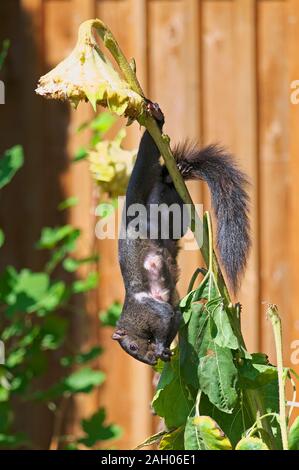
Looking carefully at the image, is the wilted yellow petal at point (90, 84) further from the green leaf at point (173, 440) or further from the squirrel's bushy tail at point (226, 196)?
the green leaf at point (173, 440)

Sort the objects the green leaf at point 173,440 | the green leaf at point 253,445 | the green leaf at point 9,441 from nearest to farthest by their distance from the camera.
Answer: the green leaf at point 253,445, the green leaf at point 173,440, the green leaf at point 9,441

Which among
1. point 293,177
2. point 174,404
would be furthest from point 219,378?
point 293,177

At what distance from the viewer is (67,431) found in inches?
117

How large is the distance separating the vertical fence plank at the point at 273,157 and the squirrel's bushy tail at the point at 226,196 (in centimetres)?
139

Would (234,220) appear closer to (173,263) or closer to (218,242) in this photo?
(218,242)

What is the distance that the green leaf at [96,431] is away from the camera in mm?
2574

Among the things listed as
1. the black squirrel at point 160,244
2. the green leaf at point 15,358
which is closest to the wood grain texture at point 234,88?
the green leaf at point 15,358

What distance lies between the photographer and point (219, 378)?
50.8 inches

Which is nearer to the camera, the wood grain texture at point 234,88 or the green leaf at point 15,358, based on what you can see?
the green leaf at point 15,358

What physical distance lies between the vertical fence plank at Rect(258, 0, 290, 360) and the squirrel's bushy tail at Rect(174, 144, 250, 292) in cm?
139

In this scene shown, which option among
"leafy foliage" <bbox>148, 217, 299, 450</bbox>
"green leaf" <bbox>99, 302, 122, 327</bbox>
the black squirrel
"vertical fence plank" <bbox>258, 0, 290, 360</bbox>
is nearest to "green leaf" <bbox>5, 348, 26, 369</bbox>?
"green leaf" <bbox>99, 302, 122, 327</bbox>

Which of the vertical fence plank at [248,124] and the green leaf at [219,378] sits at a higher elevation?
the vertical fence plank at [248,124]

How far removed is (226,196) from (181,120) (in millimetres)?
1518
